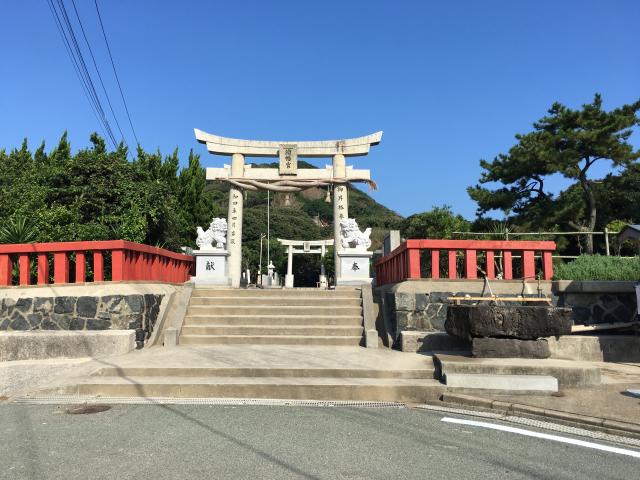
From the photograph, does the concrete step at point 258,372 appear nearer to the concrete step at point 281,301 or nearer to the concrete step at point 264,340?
the concrete step at point 264,340

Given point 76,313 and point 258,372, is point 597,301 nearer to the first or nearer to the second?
point 258,372

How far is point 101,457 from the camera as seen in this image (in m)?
3.35

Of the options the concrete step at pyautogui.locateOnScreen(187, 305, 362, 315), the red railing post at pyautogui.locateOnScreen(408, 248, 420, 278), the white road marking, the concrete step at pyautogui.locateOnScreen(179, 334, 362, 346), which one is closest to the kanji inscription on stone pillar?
the concrete step at pyautogui.locateOnScreen(187, 305, 362, 315)

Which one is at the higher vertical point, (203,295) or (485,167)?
(485,167)

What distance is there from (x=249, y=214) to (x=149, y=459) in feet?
197

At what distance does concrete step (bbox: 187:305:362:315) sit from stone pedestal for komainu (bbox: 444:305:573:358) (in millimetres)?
3396

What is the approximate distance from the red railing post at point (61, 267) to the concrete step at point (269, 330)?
2.19m

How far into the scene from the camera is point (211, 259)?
43.2 feet

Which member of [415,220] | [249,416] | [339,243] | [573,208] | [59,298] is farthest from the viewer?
[415,220]

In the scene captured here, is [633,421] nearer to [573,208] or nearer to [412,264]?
[412,264]

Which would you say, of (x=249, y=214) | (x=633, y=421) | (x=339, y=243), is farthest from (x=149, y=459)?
(x=249, y=214)

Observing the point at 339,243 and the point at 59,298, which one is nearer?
the point at 59,298

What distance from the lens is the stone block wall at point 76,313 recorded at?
24.7 ft

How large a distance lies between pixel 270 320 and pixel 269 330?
0.39 m
